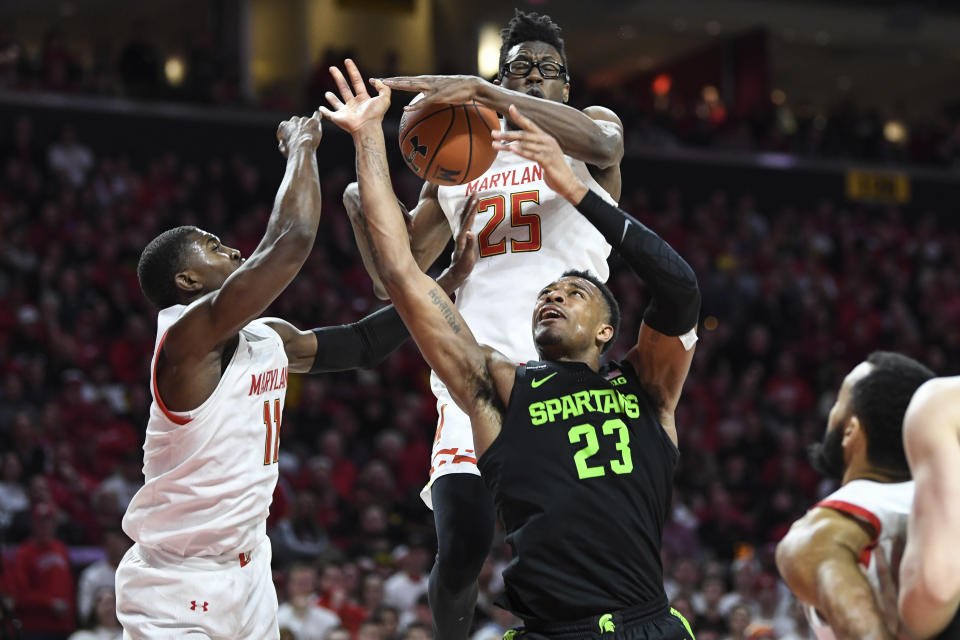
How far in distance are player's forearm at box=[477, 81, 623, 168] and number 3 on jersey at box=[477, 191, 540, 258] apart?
0.43m

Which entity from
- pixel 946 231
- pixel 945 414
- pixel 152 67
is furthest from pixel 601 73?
pixel 945 414

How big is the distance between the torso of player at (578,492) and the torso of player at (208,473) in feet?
3.13

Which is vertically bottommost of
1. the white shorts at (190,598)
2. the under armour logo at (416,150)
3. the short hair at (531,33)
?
the white shorts at (190,598)

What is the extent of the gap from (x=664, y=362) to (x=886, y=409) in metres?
0.80

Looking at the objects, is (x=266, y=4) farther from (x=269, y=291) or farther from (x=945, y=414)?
(x=945, y=414)

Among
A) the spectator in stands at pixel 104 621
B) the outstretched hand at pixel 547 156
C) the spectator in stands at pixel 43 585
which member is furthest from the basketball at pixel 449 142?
the spectator in stands at pixel 43 585

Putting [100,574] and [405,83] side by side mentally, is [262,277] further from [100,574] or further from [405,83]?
[100,574]

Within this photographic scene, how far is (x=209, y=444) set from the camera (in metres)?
4.29

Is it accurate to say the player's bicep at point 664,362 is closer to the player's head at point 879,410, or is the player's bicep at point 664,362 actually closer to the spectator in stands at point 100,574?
the player's head at point 879,410

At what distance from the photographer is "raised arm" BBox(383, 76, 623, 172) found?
4.25 m

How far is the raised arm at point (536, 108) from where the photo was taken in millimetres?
4250

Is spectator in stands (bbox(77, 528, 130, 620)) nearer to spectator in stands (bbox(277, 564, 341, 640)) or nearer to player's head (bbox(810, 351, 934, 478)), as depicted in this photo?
spectator in stands (bbox(277, 564, 341, 640))

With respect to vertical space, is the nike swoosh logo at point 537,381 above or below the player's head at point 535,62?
below

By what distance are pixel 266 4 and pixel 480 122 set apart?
56.0 ft
